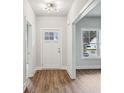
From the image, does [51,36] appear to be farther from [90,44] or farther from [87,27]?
[90,44]

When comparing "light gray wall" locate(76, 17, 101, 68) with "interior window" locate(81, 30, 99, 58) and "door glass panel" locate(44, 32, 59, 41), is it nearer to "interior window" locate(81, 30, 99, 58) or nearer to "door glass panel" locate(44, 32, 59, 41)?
"interior window" locate(81, 30, 99, 58)

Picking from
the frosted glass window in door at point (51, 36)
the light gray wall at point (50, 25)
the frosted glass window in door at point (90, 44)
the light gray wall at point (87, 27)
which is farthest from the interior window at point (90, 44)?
the frosted glass window in door at point (51, 36)

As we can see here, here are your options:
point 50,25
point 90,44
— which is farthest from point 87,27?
point 50,25

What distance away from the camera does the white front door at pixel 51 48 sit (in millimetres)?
7430

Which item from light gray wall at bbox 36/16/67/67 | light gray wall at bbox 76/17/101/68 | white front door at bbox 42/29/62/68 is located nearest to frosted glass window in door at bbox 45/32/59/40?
white front door at bbox 42/29/62/68

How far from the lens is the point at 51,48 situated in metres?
7.48

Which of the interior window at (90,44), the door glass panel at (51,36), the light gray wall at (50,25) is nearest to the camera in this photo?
the light gray wall at (50,25)

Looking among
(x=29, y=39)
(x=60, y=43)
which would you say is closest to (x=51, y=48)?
(x=60, y=43)

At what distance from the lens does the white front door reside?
7.43 metres

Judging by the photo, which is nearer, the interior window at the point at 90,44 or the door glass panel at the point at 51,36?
the door glass panel at the point at 51,36

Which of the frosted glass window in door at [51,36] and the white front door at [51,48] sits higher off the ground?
the frosted glass window in door at [51,36]

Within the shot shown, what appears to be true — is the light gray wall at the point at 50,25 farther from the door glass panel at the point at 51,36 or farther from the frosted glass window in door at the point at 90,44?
the frosted glass window in door at the point at 90,44
